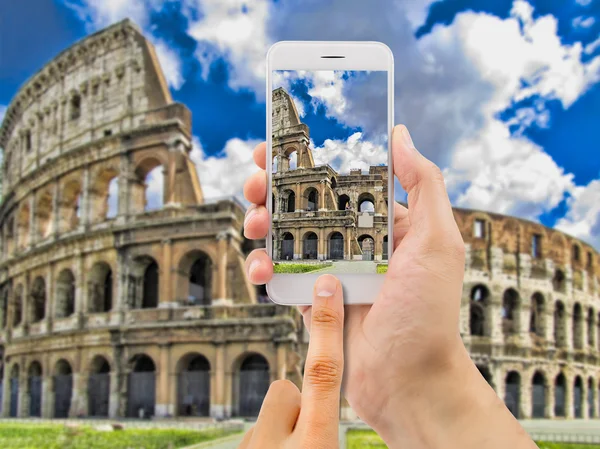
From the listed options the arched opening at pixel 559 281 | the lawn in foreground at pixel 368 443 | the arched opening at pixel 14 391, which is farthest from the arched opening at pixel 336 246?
the arched opening at pixel 559 281

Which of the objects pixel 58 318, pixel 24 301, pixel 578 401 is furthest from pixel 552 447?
pixel 24 301

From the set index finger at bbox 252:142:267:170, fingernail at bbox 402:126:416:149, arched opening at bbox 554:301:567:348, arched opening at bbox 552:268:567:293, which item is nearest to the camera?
fingernail at bbox 402:126:416:149

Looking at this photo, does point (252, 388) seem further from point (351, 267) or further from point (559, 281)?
point (351, 267)

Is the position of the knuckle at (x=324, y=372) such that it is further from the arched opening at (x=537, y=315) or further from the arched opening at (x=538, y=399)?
the arched opening at (x=537, y=315)

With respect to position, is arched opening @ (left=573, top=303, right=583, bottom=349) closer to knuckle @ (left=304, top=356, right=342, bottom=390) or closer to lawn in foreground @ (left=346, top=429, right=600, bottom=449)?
lawn in foreground @ (left=346, top=429, right=600, bottom=449)

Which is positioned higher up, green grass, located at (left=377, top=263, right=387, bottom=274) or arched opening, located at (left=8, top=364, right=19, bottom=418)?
green grass, located at (left=377, top=263, right=387, bottom=274)

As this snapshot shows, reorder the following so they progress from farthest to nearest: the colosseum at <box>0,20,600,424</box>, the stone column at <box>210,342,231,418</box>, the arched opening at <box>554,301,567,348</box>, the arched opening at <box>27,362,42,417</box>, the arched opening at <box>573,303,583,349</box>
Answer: the arched opening at <box>573,303,583,349</box>
the arched opening at <box>554,301,567,348</box>
the arched opening at <box>27,362,42,417</box>
the colosseum at <box>0,20,600,424</box>
the stone column at <box>210,342,231,418</box>

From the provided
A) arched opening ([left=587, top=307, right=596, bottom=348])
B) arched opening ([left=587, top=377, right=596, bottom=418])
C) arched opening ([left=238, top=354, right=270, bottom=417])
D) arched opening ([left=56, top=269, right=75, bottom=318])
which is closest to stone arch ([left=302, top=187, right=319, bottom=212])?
arched opening ([left=238, top=354, right=270, bottom=417])

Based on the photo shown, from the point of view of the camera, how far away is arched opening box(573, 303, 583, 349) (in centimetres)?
2588

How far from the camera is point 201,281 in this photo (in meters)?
21.1

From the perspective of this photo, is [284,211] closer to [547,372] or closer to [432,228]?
[432,228]

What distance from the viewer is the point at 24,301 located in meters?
24.0

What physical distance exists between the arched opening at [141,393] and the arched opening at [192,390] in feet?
3.20

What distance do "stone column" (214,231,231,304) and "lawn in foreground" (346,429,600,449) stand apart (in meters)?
6.07
